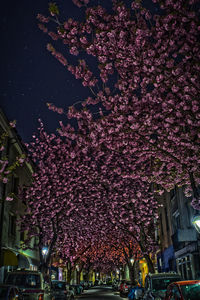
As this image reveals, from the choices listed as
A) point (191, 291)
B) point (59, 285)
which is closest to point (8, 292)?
point (191, 291)

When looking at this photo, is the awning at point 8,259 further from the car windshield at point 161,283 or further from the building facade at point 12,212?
the car windshield at point 161,283

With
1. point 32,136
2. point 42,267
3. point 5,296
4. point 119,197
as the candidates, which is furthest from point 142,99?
point 42,267

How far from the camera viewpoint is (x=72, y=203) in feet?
86.0

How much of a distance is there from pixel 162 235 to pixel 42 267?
14446 mm

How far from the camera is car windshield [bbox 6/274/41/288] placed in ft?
45.2

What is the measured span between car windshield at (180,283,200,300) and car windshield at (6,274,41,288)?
7196mm

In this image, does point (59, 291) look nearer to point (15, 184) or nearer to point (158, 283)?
point (158, 283)

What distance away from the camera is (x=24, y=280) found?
13914mm

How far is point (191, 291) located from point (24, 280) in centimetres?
779

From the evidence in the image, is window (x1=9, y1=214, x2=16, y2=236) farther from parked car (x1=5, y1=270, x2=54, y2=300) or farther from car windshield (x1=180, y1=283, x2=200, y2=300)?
car windshield (x1=180, y1=283, x2=200, y2=300)

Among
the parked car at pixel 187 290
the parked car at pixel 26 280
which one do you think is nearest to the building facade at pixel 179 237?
the parked car at pixel 26 280

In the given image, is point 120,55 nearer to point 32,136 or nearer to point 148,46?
point 148,46

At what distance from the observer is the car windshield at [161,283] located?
555 inches

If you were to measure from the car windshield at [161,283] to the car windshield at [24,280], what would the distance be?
5042mm
